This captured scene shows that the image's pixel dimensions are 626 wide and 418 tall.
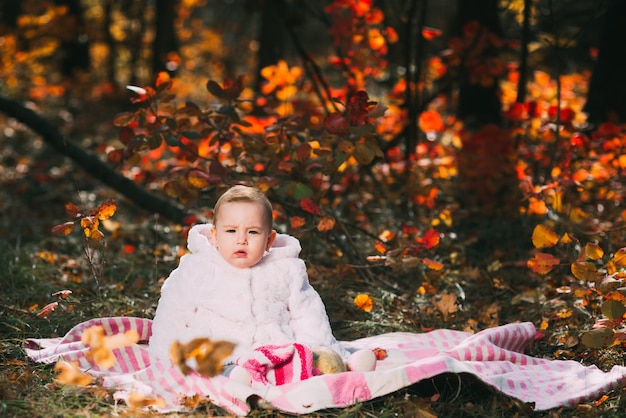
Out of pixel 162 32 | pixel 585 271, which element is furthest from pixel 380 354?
pixel 162 32

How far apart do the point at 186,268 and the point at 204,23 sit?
15679mm

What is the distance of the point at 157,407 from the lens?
2693 millimetres

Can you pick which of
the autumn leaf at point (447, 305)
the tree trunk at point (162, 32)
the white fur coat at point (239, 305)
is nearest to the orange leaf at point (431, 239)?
the autumn leaf at point (447, 305)

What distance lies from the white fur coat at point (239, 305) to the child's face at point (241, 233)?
0.22ft

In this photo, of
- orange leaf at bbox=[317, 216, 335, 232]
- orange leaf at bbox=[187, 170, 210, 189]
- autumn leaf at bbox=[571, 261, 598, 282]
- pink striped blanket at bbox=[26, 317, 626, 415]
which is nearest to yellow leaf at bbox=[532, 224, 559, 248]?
autumn leaf at bbox=[571, 261, 598, 282]

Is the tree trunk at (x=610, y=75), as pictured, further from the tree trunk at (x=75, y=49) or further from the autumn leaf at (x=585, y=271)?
the tree trunk at (x=75, y=49)

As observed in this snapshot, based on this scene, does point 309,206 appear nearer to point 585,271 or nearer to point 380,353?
point 380,353

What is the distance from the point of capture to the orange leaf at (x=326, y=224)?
3975mm

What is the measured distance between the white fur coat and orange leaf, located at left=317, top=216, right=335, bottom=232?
85cm

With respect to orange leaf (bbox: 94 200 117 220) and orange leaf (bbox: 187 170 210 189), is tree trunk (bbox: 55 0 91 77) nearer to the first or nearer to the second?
orange leaf (bbox: 187 170 210 189)

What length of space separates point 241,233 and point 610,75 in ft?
13.4

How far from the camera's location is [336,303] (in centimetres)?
402

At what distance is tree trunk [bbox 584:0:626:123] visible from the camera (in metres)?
5.86

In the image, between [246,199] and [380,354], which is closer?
[246,199]
